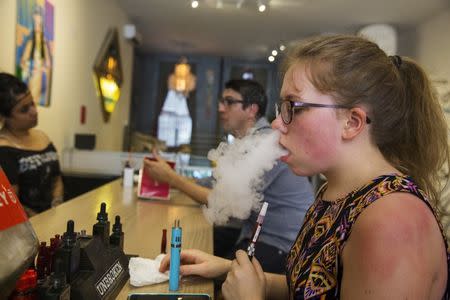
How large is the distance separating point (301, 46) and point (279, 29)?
5313 mm

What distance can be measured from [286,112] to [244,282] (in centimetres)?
40

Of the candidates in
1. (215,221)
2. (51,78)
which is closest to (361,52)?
(215,221)

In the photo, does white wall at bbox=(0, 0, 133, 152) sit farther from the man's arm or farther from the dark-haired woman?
the man's arm

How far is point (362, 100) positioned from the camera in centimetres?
88

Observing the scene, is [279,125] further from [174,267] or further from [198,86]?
[198,86]

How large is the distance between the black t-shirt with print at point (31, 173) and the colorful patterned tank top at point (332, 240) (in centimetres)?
198

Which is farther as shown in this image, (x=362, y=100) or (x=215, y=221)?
(x=215, y=221)

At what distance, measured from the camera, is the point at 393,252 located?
2.27 ft

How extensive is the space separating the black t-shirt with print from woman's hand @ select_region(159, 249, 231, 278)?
1.58m

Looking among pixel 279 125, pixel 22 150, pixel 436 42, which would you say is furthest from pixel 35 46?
pixel 436 42

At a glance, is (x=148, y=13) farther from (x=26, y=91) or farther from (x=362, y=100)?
(x=362, y=100)

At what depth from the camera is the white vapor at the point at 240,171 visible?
149 centimetres

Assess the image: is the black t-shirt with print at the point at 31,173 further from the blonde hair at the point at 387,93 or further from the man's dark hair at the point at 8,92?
the blonde hair at the point at 387,93

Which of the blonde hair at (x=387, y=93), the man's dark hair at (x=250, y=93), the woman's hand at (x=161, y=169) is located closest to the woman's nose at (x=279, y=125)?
the blonde hair at (x=387, y=93)
